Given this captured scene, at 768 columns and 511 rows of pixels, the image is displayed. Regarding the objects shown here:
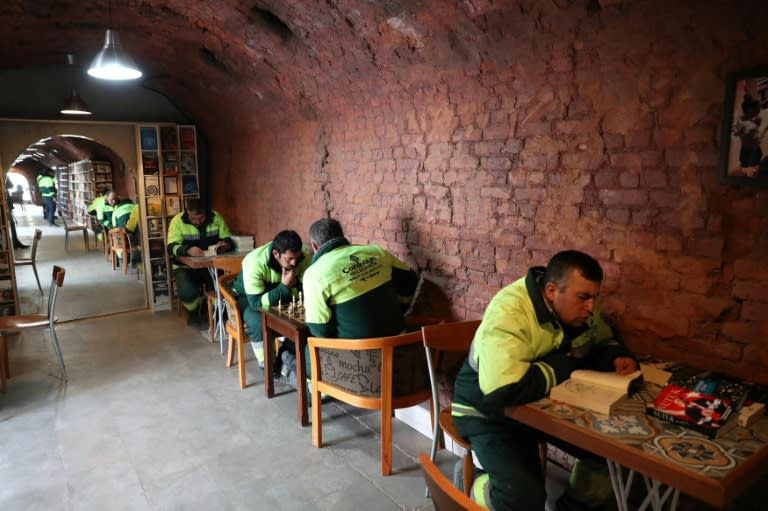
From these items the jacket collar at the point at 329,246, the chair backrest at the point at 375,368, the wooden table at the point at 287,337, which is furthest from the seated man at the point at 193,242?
the chair backrest at the point at 375,368

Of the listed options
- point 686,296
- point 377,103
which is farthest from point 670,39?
point 377,103

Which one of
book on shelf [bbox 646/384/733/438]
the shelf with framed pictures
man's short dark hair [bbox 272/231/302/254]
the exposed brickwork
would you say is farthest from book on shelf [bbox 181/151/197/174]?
book on shelf [bbox 646/384/733/438]

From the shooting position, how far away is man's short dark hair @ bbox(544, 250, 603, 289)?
2.21m

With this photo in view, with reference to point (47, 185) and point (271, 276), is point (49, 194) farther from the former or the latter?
point (271, 276)

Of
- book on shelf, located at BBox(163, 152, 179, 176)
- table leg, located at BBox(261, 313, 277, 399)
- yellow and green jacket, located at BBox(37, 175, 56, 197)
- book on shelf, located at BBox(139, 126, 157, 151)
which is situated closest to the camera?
table leg, located at BBox(261, 313, 277, 399)

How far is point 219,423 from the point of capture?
3756 millimetres

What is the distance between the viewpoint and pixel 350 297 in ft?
10.6

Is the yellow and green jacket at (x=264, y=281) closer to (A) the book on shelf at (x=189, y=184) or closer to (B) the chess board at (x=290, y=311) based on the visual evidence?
(B) the chess board at (x=290, y=311)

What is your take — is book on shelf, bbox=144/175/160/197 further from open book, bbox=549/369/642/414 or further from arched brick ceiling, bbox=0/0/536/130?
open book, bbox=549/369/642/414

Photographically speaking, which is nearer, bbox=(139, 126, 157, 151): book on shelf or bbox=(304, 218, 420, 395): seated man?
bbox=(304, 218, 420, 395): seated man

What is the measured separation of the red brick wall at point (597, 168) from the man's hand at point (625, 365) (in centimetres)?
32

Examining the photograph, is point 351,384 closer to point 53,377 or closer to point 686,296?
point 686,296

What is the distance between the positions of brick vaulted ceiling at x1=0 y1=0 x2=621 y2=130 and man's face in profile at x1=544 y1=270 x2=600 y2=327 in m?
1.35

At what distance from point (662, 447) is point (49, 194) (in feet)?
57.3
